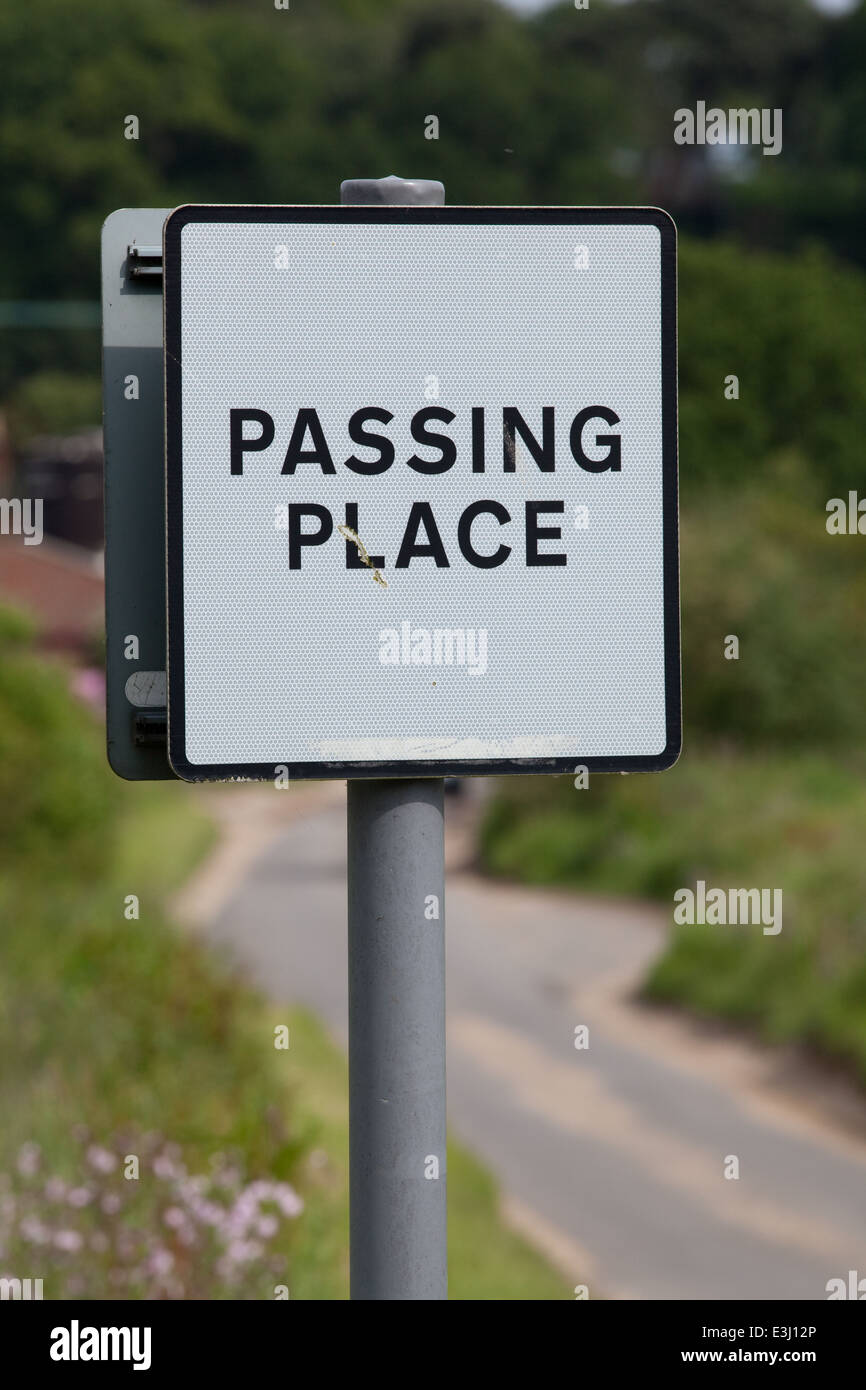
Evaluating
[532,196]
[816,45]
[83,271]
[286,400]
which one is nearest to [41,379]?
[83,271]

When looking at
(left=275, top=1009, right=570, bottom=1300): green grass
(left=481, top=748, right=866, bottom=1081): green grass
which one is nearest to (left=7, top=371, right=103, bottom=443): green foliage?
(left=481, top=748, right=866, bottom=1081): green grass

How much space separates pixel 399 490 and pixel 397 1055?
57cm

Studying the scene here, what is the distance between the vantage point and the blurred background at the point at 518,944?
5.32 meters

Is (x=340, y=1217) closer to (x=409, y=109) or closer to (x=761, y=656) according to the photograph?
(x=761, y=656)

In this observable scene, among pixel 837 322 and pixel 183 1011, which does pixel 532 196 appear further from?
pixel 183 1011

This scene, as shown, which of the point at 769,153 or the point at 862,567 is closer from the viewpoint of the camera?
the point at 862,567

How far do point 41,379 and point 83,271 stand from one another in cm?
360

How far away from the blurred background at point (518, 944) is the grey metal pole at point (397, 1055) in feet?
2.93

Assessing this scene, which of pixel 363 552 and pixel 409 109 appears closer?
pixel 363 552

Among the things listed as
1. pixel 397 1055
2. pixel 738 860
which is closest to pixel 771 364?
pixel 738 860

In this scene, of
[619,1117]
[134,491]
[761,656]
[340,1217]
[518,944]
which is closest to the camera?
[134,491]

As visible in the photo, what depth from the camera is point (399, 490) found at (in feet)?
5.74

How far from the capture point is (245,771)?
5.72 ft

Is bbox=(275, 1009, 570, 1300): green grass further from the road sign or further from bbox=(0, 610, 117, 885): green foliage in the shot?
bbox=(0, 610, 117, 885): green foliage
